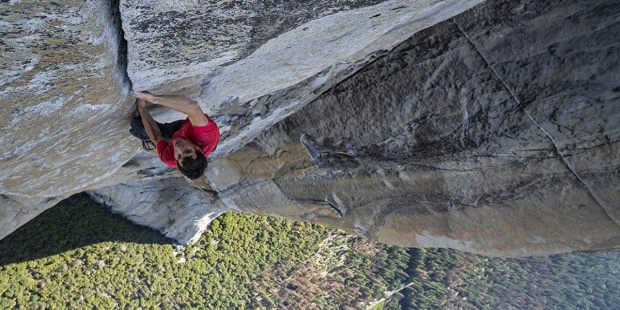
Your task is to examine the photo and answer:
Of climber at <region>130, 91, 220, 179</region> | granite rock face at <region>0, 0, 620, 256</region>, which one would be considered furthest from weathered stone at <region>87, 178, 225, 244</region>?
climber at <region>130, 91, 220, 179</region>

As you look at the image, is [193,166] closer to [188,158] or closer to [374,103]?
[188,158]

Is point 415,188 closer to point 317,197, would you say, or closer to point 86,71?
point 317,197

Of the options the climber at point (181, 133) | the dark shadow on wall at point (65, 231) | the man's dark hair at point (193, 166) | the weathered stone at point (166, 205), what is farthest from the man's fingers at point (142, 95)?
the dark shadow on wall at point (65, 231)

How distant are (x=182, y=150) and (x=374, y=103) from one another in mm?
1830

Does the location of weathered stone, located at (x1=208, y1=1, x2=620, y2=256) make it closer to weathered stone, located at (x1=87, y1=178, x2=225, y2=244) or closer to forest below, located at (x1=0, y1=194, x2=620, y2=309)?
weathered stone, located at (x1=87, y1=178, x2=225, y2=244)

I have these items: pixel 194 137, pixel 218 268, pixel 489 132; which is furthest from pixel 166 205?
pixel 489 132

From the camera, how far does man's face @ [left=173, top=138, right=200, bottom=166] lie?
3648 mm

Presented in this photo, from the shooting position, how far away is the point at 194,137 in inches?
152

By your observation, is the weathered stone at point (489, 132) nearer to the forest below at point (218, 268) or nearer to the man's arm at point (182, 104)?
the man's arm at point (182, 104)

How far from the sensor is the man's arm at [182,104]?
349 centimetres

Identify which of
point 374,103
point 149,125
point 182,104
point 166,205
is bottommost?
point 166,205

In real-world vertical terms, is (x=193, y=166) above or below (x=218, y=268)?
above

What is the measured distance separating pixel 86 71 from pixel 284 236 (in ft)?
31.4

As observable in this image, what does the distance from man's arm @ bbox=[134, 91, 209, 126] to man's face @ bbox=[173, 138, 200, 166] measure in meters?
0.18
